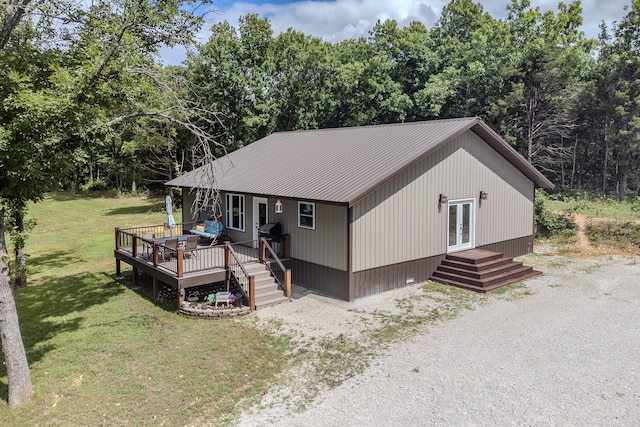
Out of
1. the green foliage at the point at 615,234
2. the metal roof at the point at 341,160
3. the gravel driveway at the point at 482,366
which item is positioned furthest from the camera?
the green foliage at the point at 615,234

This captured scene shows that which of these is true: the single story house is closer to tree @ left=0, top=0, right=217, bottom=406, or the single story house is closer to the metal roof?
the metal roof

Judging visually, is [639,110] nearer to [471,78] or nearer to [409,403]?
[471,78]

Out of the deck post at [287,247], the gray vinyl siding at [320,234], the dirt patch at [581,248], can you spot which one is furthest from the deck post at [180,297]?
the dirt patch at [581,248]

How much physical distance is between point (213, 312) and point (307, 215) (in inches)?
160

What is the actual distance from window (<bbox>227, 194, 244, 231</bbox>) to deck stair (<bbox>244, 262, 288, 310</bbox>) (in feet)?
11.4

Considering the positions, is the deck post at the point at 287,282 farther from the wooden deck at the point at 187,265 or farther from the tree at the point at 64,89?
the tree at the point at 64,89

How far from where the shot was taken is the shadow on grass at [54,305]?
31.2 feet

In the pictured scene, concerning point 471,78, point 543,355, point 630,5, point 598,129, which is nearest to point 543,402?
point 543,355

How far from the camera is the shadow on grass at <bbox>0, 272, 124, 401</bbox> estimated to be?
9508 millimetres

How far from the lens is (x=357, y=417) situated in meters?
6.27

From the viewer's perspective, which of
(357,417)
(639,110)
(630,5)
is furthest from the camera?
(630,5)

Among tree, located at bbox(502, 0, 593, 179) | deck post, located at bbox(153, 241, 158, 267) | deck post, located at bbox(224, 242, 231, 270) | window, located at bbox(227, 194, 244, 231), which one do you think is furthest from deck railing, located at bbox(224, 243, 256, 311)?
tree, located at bbox(502, 0, 593, 179)

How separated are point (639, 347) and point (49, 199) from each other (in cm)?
4586

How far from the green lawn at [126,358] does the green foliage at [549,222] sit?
15.5 meters
